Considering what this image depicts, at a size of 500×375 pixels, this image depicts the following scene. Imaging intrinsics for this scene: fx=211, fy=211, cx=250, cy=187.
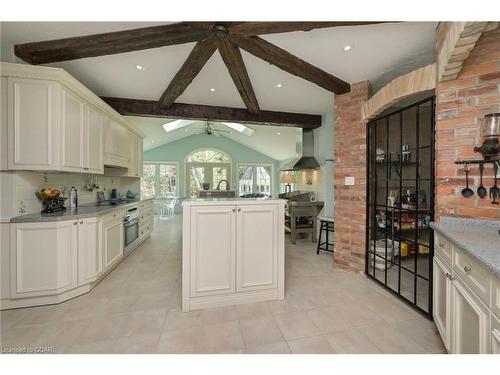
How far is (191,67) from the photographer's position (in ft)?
7.79

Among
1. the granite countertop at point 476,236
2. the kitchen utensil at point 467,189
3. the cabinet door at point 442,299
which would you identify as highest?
the kitchen utensil at point 467,189

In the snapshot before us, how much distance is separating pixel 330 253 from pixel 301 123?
254 centimetres

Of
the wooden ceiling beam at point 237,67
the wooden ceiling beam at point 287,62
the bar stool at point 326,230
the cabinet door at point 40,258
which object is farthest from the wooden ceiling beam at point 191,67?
the bar stool at point 326,230

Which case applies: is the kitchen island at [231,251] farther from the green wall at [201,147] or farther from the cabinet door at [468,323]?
the green wall at [201,147]

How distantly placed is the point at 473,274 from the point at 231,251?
5.19 feet

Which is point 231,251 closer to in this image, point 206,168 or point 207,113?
point 207,113

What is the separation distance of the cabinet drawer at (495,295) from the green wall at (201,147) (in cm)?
765

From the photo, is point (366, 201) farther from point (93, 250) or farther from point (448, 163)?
point (93, 250)

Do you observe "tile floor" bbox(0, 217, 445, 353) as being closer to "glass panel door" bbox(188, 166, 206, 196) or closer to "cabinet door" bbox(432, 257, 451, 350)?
"cabinet door" bbox(432, 257, 451, 350)

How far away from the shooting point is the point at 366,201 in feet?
8.75

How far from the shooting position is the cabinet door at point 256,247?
1.99m

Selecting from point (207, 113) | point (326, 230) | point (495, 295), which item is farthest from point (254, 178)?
point (495, 295)

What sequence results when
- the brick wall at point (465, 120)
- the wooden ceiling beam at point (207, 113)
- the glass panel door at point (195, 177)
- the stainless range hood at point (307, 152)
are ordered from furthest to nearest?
the glass panel door at point (195, 177) → the stainless range hood at point (307, 152) → the wooden ceiling beam at point (207, 113) → the brick wall at point (465, 120)
